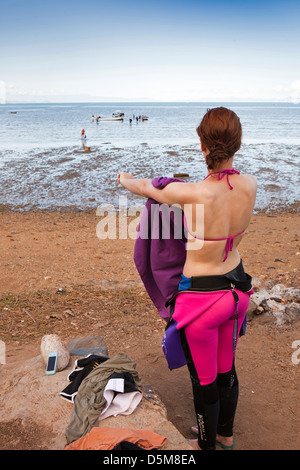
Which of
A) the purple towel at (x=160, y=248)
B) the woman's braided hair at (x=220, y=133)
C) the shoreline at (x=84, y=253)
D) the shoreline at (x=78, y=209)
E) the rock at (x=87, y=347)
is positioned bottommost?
the shoreline at (x=78, y=209)

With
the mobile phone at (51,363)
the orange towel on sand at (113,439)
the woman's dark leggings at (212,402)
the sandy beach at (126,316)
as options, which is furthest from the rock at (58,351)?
the woman's dark leggings at (212,402)

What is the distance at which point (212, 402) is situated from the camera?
117 inches

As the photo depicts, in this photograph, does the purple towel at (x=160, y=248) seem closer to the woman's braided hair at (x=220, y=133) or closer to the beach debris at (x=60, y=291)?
the woman's braided hair at (x=220, y=133)

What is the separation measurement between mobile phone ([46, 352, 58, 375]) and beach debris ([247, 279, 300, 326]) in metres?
3.09

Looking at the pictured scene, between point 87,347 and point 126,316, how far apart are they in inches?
63.9

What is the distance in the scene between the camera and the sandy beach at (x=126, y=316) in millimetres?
4129

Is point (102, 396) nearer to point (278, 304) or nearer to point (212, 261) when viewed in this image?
point (212, 261)

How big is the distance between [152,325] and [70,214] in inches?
337

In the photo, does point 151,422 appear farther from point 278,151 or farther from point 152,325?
point 278,151

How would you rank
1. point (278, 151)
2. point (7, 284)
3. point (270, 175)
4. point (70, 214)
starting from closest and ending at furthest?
1. point (7, 284)
2. point (70, 214)
3. point (270, 175)
4. point (278, 151)

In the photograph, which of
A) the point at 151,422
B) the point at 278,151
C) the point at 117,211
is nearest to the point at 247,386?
the point at 151,422

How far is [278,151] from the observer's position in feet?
93.9

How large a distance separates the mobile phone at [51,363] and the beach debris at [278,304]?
3.09 meters

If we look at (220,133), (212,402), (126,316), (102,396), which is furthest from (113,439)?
(126,316)
